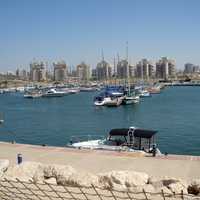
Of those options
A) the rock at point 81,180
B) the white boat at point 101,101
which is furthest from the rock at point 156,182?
the white boat at point 101,101

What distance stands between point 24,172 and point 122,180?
7.39ft

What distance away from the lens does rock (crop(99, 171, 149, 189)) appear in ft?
28.9

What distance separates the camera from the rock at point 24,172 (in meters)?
8.94

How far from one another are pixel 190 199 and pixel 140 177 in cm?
207

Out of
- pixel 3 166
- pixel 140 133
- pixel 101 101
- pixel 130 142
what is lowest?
pixel 101 101

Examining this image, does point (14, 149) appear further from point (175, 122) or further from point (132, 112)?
point (132, 112)

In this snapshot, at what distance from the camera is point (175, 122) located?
4253 cm

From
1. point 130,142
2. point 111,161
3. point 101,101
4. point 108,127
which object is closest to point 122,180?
point 111,161

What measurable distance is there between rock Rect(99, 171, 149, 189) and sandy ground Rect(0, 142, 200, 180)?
4323 millimetres

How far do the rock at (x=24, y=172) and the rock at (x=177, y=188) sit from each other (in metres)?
3.01

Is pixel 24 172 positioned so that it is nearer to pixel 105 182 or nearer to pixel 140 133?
pixel 105 182

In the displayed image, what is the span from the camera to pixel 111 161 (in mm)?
15539

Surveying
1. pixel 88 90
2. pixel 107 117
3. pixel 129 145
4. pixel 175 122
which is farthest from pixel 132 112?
pixel 88 90

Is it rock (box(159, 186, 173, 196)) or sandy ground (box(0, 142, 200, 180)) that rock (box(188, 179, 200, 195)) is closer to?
rock (box(159, 186, 173, 196))
